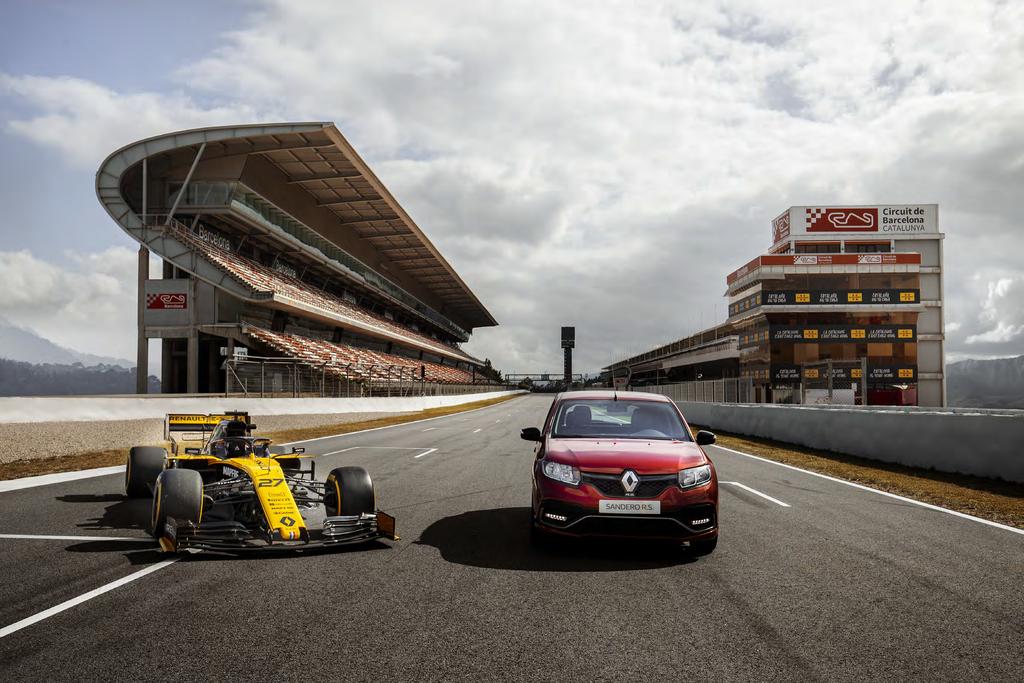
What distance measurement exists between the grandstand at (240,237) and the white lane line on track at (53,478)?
12639 millimetres

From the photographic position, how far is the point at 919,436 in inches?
517

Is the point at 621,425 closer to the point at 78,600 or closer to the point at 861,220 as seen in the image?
the point at 78,600

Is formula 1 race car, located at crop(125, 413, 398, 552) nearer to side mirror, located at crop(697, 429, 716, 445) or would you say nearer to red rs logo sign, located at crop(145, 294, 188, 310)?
side mirror, located at crop(697, 429, 716, 445)

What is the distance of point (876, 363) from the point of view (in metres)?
74.2

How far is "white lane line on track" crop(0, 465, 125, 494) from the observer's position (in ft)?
32.5

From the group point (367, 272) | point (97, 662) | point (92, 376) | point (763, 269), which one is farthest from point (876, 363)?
point (97, 662)

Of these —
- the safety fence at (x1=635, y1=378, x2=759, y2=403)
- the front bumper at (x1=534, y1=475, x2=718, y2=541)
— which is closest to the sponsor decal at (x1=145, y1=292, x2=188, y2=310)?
the safety fence at (x1=635, y1=378, x2=759, y2=403)

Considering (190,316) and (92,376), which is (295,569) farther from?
(92,376)

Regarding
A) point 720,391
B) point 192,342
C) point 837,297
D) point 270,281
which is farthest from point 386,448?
point 837,297

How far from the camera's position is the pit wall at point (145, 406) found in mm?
12992

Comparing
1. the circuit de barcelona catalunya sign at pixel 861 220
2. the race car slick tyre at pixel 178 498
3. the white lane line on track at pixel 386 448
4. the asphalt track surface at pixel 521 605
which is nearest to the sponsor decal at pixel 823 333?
the circuit de barcelona catalunya sign at pixel 861 220

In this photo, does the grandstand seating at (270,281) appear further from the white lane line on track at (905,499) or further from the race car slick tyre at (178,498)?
the race car slick tyre at (178,498)

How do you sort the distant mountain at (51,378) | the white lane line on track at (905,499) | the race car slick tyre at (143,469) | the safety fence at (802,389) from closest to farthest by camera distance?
the white lane line on track at (905,499)
the race car slick tyre at (143,469)
the safety fence at (802,389)
the distant mountain at (51,378)

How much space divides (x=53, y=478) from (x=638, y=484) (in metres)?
9.43
